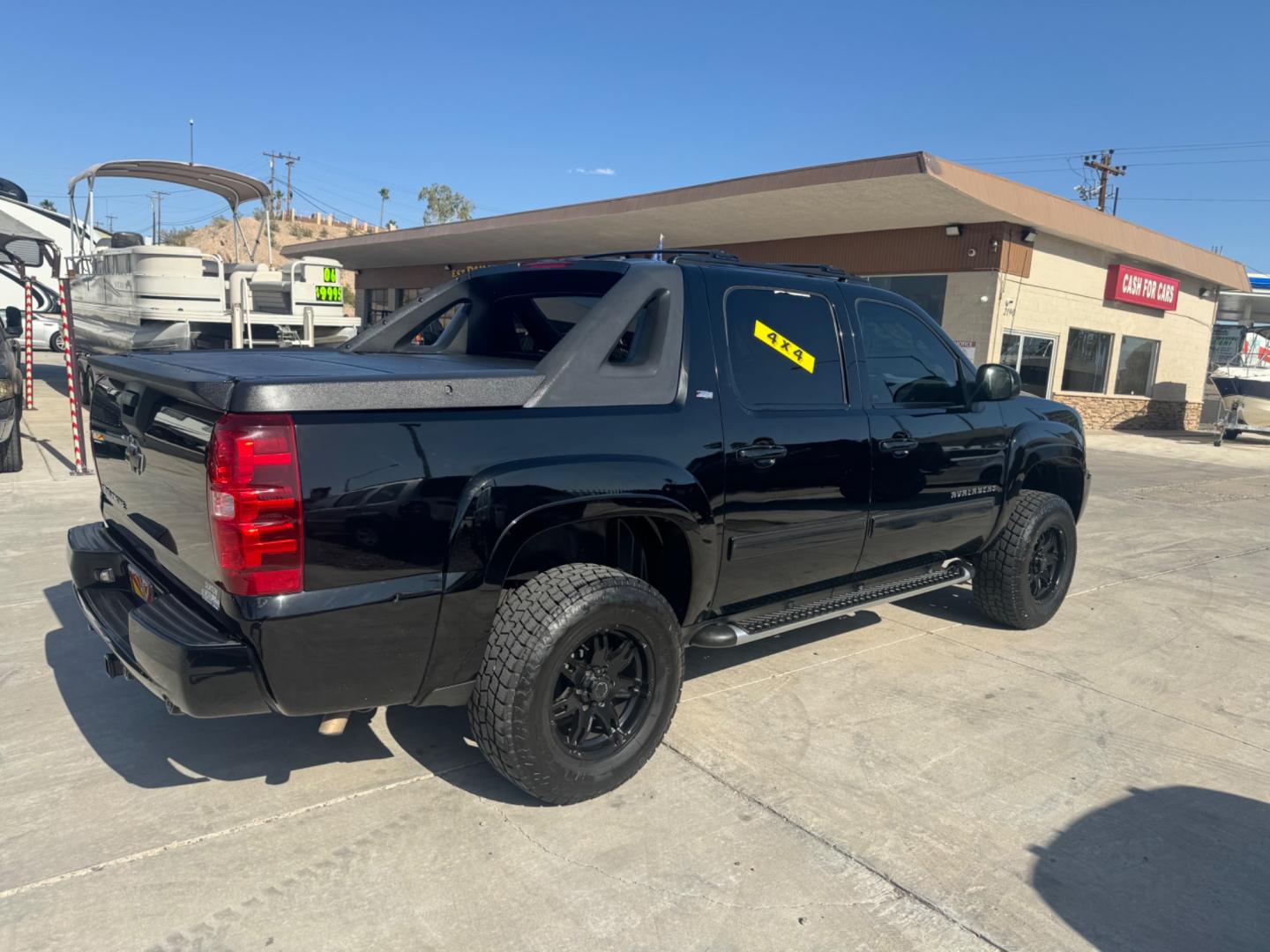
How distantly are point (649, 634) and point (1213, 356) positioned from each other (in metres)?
47.7

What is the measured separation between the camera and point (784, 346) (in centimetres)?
379

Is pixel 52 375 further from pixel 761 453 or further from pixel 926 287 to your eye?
pixel 761 453

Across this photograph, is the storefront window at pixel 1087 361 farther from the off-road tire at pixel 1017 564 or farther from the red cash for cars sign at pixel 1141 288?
the off-road tire at pixel 1017 564

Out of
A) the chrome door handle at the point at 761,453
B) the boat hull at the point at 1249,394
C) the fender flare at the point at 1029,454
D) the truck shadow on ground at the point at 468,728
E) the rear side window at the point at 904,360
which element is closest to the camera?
the truck shadow on ground at the point at 468,728

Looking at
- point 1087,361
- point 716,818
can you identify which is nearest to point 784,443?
point 716,818

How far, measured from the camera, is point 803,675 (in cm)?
435

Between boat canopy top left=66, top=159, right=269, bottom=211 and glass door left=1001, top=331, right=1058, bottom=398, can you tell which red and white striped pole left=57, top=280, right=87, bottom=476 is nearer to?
boat canopy top left=66, top=159, right=269, bottom=211

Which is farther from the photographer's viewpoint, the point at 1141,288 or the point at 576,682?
the point at 1141,288

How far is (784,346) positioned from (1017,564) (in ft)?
7.08

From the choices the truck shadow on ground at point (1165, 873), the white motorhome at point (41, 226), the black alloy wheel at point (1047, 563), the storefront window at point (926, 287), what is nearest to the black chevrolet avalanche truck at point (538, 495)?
the black alloy wheel at point (1047, 563)

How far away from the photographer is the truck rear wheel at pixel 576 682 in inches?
112

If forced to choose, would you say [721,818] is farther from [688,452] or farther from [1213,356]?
[1213,356]

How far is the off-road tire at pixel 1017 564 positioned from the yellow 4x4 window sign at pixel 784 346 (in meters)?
1.89

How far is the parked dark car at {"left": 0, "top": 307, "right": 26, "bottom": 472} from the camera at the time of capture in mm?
7801
